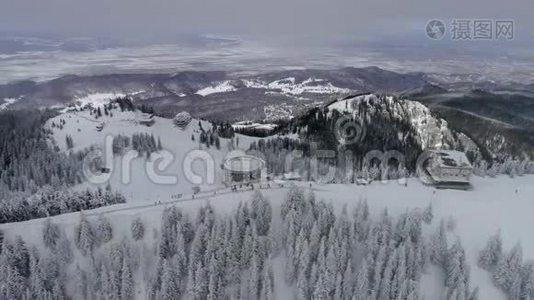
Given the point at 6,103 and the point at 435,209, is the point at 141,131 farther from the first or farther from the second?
the point at 435,209

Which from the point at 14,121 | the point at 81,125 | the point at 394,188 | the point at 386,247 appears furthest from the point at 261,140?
the point at 386,247

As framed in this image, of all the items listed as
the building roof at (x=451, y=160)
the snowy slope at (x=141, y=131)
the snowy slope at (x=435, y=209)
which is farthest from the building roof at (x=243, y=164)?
the building roof at (x=451, y=160)

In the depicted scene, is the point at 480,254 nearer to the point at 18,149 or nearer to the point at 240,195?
the point at 240,195
